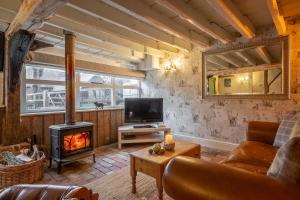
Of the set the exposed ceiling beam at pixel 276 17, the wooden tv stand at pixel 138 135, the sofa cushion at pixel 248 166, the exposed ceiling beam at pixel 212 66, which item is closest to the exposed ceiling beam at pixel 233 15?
the exposed ceiling beam at pixel 276 17

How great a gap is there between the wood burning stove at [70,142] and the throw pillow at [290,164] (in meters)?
2.58

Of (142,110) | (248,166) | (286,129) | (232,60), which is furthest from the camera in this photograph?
(142,110)

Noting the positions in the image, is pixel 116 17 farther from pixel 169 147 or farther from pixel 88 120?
pixel 88 120

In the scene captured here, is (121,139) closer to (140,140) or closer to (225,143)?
→ (140,140)

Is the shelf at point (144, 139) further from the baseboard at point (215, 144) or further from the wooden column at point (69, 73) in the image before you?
the wooden column at point (69, 73)

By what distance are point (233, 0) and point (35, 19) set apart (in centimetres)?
234

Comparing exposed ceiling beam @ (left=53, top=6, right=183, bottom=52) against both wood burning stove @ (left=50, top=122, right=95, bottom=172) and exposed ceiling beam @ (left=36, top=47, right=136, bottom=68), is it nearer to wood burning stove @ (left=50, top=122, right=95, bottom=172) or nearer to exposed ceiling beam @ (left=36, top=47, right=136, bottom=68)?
exposed ceiling beam @ (left=36, top=47, right=136, bottom=68)

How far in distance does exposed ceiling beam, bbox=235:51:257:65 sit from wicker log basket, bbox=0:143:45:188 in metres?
3.72

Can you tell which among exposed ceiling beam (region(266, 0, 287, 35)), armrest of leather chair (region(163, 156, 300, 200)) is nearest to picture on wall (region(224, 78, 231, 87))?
exposed ceiling beam (region(266, 0, 287, 35))

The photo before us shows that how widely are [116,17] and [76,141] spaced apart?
1.94 meters

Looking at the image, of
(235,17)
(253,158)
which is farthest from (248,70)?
(253,158)

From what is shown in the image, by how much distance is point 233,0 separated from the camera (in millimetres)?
2352

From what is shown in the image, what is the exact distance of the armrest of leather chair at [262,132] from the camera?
A: 7.80ft

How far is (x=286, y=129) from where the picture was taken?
2092 millimetres
